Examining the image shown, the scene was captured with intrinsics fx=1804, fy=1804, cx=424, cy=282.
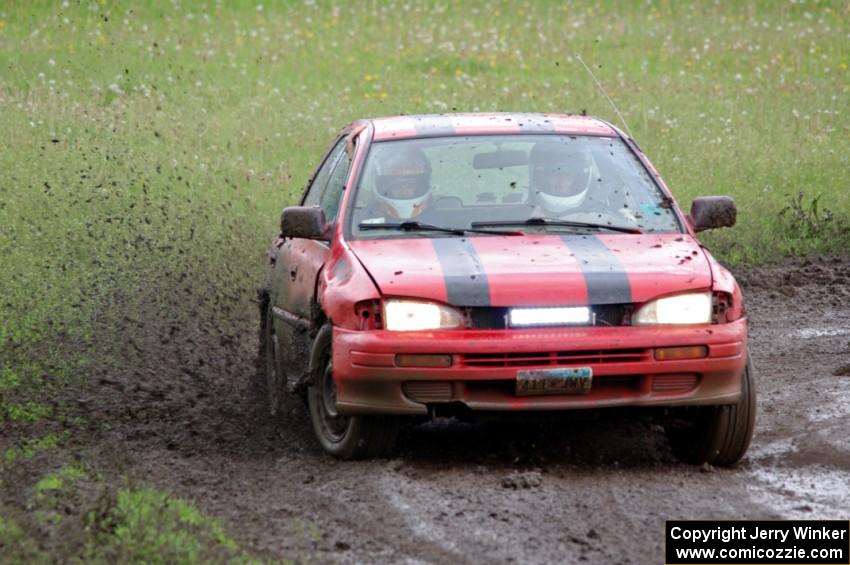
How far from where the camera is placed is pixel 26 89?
23312mm

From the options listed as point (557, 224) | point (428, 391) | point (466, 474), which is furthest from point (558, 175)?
point (466, 474)

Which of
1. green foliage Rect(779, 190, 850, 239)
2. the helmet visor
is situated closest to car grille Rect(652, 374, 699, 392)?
the helmet visor

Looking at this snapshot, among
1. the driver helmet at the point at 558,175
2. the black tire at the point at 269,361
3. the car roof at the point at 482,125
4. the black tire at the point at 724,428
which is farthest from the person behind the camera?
the black tire at the point at 269,361

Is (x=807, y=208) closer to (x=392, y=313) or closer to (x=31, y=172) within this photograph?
(x=31, y=172)

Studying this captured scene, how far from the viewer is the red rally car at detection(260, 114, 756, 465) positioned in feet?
24.2

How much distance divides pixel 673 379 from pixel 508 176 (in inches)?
65.1

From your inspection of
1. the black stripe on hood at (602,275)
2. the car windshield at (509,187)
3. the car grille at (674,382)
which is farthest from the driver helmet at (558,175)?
the car grille at (674,382)

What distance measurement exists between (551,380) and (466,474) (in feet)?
1.78

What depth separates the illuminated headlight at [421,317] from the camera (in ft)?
24.3

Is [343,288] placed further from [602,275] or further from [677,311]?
[677,311]

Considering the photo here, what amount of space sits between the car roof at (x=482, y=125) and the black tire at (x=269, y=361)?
1300 millimetres

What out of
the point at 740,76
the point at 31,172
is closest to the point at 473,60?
the point at 740,76

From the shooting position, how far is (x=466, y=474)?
24.6 ft

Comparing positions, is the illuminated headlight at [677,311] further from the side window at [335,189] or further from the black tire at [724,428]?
the side window at [335,189]
